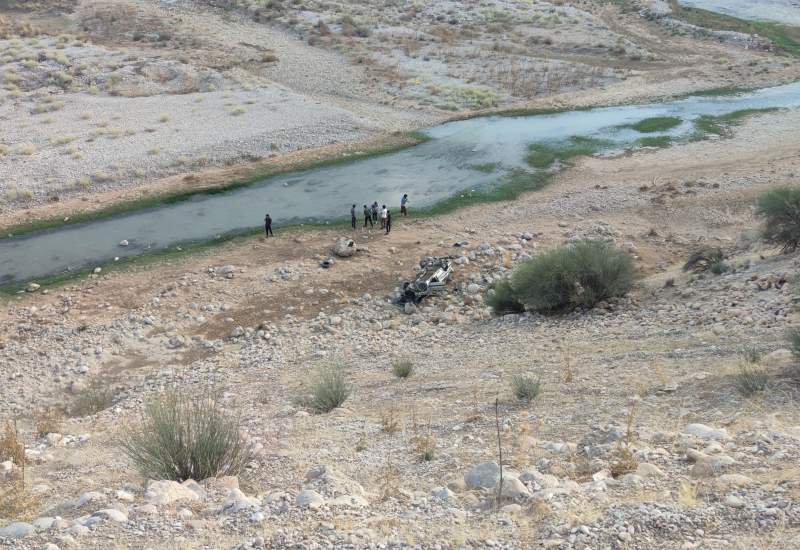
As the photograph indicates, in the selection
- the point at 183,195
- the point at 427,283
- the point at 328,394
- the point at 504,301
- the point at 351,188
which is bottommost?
the point at 183,195

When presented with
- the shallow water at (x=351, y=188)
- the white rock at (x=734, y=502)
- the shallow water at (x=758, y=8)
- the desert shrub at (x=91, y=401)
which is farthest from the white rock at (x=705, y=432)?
the shallow water at (x=758, y=8)

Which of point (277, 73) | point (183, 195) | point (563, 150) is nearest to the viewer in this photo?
A: point (183, 195)

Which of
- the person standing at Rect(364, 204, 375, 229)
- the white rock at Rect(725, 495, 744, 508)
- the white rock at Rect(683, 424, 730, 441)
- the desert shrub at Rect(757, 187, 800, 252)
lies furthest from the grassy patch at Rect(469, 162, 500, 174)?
the white rock at Rect(725, 495, 744, 508)

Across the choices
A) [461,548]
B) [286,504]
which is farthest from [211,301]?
[461,548]

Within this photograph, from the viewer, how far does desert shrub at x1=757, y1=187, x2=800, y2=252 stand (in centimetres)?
1845

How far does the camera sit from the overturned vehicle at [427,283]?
20.8 m

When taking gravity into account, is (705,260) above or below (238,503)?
below

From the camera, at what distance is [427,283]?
2089 centimetres

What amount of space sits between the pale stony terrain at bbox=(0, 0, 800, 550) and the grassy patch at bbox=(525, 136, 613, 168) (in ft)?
3.98

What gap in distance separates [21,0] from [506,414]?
70.1 metres

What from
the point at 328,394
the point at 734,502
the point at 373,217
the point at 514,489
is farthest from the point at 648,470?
the point at 373,217

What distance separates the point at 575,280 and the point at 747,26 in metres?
48.8

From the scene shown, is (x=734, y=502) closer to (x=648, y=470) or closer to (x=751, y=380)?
(x=648, y=470)

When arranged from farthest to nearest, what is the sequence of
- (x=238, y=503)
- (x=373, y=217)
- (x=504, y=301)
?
1. (x=373, y=217)
2. (x=504, y=301)
3. (x=238, y=503)
